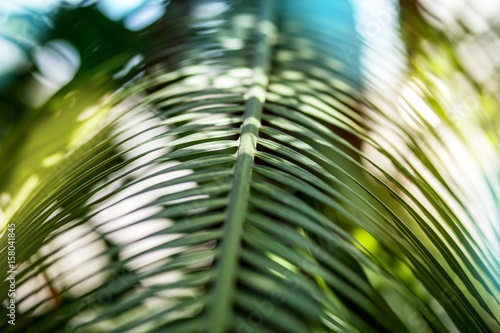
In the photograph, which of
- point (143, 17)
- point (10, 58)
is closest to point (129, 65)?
point (143, 17)

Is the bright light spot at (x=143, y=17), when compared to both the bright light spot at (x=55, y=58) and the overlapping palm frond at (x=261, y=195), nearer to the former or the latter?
the overlapping palm frond at (x=261, y=195)

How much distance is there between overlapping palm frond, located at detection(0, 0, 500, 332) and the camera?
0.98ft

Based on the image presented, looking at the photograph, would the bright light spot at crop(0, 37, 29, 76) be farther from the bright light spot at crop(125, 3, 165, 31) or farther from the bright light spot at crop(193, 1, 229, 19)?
the bright light spot at crop(193, 1, 229, 19)

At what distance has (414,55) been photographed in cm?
68

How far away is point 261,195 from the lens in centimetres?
44

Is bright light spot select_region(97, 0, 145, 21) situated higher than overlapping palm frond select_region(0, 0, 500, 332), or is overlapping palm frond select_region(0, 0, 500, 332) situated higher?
bright light spot select_region(97, 0, 145, 21)

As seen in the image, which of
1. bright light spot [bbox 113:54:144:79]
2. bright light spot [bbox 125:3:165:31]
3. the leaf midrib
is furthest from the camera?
bright light spot [bbox 125:3:165:31]

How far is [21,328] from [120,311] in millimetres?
130

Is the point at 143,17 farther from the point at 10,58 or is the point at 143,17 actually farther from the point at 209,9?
the point at 10,58

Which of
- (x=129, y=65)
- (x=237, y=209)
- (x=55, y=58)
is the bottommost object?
(x=237, y=209)

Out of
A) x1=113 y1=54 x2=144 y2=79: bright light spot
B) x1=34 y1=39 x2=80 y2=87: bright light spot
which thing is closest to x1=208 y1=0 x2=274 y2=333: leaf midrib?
x1=113 y1=54 x2=144 y2=79: bright light spot

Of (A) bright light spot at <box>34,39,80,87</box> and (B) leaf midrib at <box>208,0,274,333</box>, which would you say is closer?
(B) leaf midrib at <box>208,0,274,333</box>

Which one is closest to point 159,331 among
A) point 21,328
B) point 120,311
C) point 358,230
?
point 120,311

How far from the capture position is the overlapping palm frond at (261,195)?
0.30 meters
